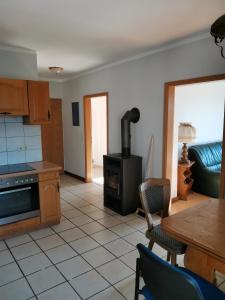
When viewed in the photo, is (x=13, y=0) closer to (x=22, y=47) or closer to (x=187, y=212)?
(x=22, y=47)

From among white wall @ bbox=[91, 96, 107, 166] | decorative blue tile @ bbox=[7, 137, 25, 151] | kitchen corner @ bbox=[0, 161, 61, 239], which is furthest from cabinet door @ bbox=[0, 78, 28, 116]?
white wall @ bbox=[91, 96, 107, 166]

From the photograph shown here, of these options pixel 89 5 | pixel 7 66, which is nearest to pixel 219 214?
pixel 89 5

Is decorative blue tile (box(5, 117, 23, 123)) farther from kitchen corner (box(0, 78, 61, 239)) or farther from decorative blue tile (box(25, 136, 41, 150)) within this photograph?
decorative blue tile (box(25, 136, 41, 150))

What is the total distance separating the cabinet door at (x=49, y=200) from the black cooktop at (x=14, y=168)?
28 centimetres

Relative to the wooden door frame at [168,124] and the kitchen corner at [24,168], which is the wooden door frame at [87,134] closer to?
the kitchen corner at [24,168]

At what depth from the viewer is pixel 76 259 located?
97.1 inches

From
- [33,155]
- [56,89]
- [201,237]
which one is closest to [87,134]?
[56,89]

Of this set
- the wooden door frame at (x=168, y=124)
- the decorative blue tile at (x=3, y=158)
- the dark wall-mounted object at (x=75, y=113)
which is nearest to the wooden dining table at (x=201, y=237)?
the wooden door frame at (x=168, y=124)

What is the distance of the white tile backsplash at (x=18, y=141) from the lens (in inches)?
126

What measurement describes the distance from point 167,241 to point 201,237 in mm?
619

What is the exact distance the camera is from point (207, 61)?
270 centimetres

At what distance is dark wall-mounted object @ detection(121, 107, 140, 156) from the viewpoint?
3.66m

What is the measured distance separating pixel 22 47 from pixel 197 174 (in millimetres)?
3721

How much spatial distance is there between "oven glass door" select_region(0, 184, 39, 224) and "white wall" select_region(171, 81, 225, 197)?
2244 mm
